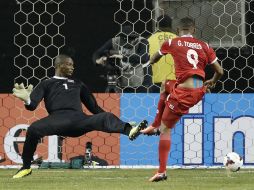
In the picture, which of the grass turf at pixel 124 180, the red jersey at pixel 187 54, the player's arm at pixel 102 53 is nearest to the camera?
the grass turf at pixel 124 180

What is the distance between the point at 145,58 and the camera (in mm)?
11711

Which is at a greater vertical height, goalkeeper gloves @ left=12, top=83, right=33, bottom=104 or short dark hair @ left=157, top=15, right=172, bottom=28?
short dark hair @ left=157, top=15, right=172, bottom=28

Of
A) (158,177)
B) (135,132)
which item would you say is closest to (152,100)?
(135,132)

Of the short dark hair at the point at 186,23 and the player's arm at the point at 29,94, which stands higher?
the short dark hair at the point at 186,23

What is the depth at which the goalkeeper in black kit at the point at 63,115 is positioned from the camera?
9.37 m

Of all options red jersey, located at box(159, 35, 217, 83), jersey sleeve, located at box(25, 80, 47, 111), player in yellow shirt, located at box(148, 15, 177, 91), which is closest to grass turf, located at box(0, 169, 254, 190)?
jersey sleeve, located at box(25, 80, 47, 111)

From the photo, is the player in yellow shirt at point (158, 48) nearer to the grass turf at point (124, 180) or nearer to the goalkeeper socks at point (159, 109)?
the goalkeeper socks at point (159, 109)

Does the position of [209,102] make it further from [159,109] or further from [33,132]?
[33,132]

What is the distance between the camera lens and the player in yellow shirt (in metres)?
11.4

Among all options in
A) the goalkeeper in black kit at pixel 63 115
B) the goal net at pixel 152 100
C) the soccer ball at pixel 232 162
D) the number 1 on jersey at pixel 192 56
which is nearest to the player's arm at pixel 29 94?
the goalkeeper in black kit at pixel 63 115

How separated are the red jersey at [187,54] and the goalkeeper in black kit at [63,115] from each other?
65cm

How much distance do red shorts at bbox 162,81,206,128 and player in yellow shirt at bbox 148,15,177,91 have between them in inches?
73.9

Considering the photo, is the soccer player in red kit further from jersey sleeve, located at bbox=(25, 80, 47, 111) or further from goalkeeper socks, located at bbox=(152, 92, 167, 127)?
jersey sleeve, located at bbox=(25, 80, 47, 111)

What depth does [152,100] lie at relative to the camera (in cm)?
1159
